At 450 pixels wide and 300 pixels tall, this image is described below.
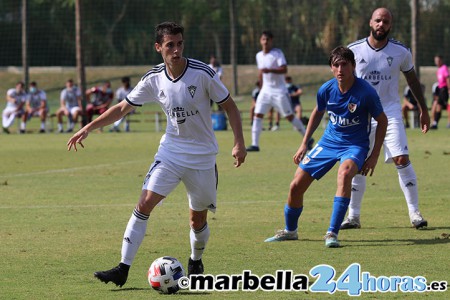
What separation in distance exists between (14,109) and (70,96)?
6.19ft

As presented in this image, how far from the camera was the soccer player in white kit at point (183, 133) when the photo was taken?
27.6 ft

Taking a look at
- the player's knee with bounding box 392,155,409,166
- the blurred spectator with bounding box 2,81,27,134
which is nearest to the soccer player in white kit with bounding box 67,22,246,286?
the player's knee with bounding box 392,155,409,166

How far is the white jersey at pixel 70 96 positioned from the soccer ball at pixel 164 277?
26.3 meters

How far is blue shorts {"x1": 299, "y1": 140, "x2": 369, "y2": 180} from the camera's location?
404 inches

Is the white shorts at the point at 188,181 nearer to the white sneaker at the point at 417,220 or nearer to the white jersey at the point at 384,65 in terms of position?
the white sneaker at the point at 417,220

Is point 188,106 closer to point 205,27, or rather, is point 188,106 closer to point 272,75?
point 272,75

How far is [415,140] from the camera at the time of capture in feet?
82.8

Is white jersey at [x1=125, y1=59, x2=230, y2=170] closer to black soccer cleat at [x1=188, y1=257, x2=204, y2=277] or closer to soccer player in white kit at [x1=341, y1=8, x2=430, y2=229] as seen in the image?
black soccer cleat at [x1=188, y1=257, x2=204, y2=277]

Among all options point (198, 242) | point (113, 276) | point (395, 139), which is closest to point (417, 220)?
point (395, 139)

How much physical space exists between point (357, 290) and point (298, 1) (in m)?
48.6

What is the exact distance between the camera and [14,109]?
33719 mm

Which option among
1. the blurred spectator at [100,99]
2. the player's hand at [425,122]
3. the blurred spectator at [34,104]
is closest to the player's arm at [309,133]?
the player's hand at [425,122]

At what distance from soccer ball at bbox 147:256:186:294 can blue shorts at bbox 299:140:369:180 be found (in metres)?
2.69

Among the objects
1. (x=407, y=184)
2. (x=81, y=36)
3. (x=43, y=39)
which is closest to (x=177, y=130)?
(x=407, y=184)
